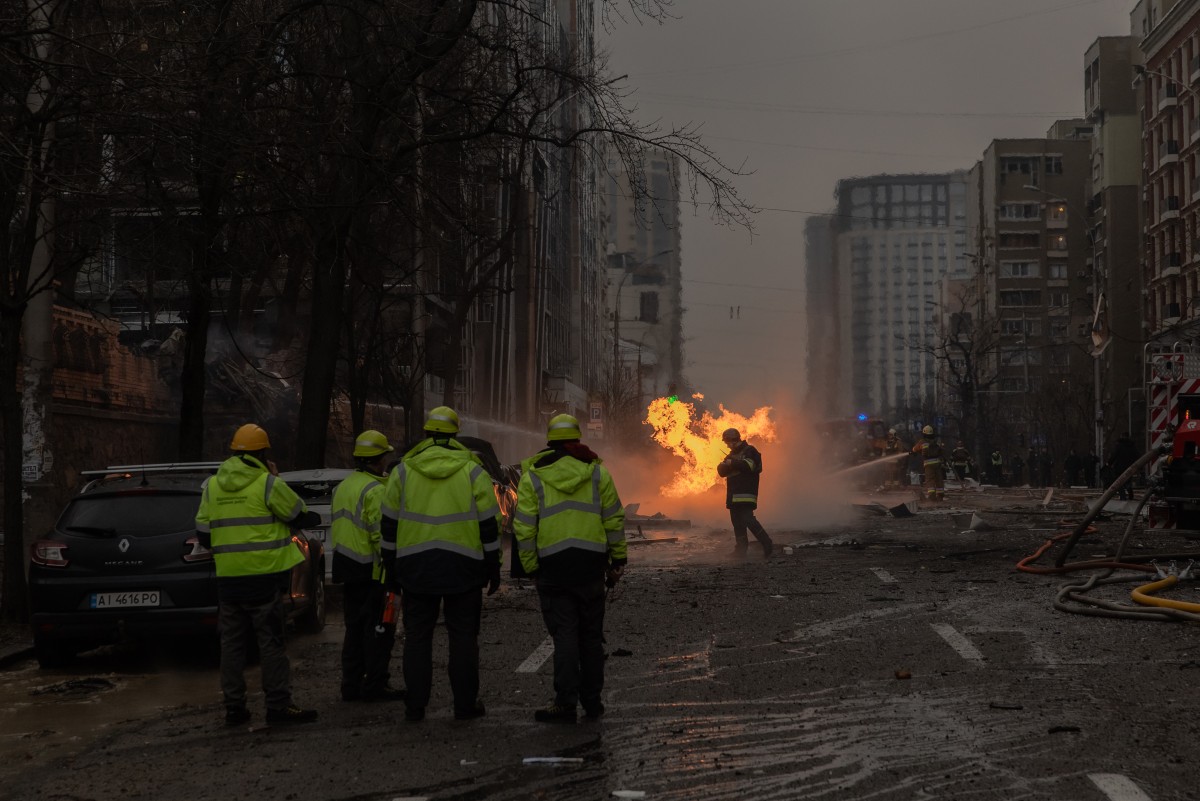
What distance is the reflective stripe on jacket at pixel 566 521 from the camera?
328 inches

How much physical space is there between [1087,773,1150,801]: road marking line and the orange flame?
1109 inches

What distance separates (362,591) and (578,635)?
181cm

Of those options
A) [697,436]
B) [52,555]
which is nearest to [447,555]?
[52,555]

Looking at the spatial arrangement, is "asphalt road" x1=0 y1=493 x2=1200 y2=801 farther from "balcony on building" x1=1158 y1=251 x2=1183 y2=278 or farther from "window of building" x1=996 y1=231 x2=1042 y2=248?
"window of building" x1=996 y1=231 x2=1042 y2=248

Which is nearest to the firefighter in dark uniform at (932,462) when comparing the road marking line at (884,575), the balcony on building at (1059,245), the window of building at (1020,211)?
the road marking line at (884,575)

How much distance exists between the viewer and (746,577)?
56.0ft

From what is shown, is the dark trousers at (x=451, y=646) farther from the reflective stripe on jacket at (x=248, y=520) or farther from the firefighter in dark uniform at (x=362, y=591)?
the reflective stripe on jacket at (x=248, y=520)

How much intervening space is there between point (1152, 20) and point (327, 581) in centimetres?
7712

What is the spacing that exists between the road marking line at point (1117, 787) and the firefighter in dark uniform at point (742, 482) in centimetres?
1321

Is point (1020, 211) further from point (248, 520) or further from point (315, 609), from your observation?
point (248, 520)

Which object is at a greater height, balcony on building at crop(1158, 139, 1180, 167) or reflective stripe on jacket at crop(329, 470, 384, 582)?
balcony on building at crop(1158, 139, 1180, 167)

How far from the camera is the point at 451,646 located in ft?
27.8

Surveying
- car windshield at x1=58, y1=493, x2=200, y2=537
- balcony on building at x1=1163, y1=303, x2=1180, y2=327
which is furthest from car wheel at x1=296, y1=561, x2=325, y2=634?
balcony on building at x1=1163, y1=303, x2=1180, y2=327

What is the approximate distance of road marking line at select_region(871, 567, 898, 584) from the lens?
16.1m
